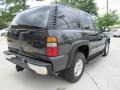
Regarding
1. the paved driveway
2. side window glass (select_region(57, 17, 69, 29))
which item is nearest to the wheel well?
the paved driveway

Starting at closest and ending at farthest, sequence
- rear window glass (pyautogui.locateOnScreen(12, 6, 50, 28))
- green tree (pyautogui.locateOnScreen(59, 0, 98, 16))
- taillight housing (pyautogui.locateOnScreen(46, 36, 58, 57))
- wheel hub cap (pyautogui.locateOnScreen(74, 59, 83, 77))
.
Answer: taillight housing (pyautogui.locateOnScreen(46, 36, 58, 57)), rear window glass (pyautogui.locateOnScreen(12, 6, 50, 28)), wheel hub cap (pyautogui.locateOnScreen(74, 59, 83, 77)), green tree (pyautogui.locateOnScreen(59, 0, 98, 16))

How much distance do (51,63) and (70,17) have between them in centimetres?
128

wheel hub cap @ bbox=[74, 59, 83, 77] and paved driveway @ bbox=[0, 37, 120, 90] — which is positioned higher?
wheel hub cap @ bbox=[74, 59, 83, 77]

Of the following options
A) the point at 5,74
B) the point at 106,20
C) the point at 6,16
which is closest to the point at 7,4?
the point at 6,16

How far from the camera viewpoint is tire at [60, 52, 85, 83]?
3.71 meters

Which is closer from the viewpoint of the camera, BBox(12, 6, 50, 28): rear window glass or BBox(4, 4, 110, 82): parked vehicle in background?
BBox(4, 4, 110, 82): parked vehicle in background

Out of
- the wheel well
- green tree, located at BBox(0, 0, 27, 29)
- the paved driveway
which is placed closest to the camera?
the paved driveway

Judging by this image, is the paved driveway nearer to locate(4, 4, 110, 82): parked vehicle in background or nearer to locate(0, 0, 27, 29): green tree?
locate(4, 4, 110, 82): parked vehicle in background

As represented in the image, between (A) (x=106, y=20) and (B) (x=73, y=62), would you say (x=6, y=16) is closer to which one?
(A) (x=106, y=20)

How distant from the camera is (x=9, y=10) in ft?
83.5

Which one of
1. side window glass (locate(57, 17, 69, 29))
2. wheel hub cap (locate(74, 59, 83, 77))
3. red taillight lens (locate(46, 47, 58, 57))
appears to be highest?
side window glass (locate(57, 17, 69, 29))

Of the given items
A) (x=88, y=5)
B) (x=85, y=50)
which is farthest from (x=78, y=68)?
(x=88, y=5)

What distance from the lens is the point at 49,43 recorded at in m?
3.06

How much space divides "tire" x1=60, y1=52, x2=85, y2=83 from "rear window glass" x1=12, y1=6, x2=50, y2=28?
1.22 meters
